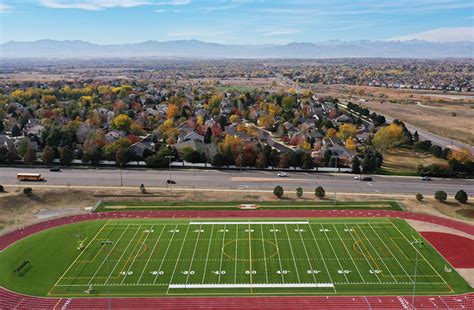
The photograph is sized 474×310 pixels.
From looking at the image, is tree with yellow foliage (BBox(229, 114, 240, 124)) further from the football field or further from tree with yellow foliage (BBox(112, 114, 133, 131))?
the football field

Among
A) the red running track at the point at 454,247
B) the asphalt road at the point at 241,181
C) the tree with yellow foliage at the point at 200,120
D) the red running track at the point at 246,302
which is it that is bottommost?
the red running track at the point at 246,302

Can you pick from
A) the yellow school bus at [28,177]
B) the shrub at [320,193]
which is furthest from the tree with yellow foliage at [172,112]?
the shrub at [320,193]

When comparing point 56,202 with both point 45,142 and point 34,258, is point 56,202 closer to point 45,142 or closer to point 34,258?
point 34,258

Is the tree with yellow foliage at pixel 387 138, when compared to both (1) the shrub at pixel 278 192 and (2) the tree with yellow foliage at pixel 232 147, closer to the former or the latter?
(2) the tree with yellow foliage at pixel 232 147

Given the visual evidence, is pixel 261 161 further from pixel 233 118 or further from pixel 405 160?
pixel 233 118

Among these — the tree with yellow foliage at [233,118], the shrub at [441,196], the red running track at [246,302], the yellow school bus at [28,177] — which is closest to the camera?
the red running track at [246,302]

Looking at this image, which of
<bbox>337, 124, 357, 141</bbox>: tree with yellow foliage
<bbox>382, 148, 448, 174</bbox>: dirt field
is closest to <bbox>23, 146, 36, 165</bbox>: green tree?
<bbox>337, 124, 357, 141</bbox>: tree with yellow foliage
